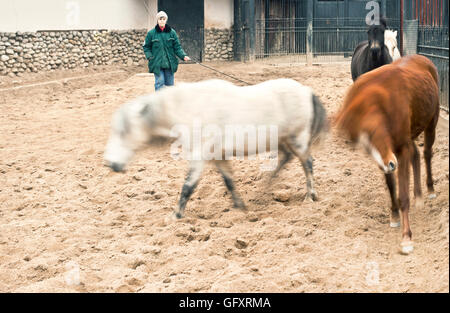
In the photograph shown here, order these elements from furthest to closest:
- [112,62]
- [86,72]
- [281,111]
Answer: [112,62] < [86,72] < [281,111]

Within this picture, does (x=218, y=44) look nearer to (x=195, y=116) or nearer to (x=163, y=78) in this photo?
(x=163, y=78)

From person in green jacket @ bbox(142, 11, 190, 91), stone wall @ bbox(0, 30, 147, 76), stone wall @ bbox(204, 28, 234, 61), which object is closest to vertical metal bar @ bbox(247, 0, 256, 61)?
stone wall @ bbox(204, 28, 234, 61)

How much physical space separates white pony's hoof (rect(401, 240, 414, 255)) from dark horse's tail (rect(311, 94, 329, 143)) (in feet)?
5.58

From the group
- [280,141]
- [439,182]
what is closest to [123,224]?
[280,141]

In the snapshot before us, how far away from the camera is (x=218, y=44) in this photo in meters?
19.1

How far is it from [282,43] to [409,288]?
15.7 meters

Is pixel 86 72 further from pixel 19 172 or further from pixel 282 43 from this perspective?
pixel 19 172

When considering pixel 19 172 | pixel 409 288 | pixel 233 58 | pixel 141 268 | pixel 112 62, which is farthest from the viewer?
pixel 233 58

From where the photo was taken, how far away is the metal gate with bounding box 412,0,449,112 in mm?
6637

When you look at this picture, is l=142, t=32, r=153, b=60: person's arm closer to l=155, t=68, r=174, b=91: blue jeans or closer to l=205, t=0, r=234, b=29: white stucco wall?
l=155, t=68, r=174, b=91: blue jeans

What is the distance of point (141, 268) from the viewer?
439 centimetres

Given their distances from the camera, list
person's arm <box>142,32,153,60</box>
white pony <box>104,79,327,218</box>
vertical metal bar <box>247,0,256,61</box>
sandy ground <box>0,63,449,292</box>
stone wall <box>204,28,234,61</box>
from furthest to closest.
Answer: stone wall <box>204,28,234,61</box> < vertical metal bar <box>247,0,256,61</box> < person's arm <box>142,32,153,60</box> < white pony <box>104,79,327,218</box> < sandy ground <box>0,63,449,292</box>

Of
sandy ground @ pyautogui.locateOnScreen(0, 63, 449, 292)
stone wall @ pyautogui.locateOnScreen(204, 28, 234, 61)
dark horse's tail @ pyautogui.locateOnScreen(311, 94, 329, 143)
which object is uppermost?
stone wall @ pyautogui.locateOnScreen(204, 28, 234, 61)

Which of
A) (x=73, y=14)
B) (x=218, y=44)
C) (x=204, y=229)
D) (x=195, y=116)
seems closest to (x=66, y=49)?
(x=73, y=14)
